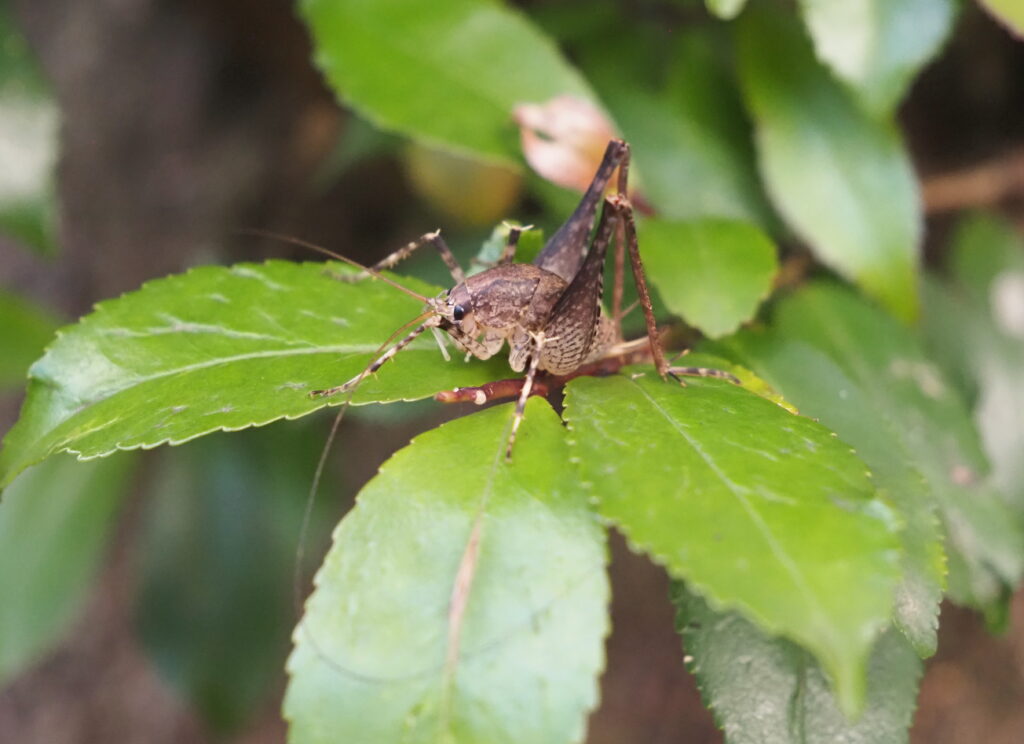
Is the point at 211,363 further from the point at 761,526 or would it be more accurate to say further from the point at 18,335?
the point at 18,335

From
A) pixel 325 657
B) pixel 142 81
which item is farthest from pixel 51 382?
pixel 142 81

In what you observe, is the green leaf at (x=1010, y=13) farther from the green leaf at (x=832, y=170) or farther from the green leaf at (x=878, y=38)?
the green leaf at (x=832, y=170)

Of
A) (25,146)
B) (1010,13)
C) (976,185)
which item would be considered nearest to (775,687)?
(1010,13)

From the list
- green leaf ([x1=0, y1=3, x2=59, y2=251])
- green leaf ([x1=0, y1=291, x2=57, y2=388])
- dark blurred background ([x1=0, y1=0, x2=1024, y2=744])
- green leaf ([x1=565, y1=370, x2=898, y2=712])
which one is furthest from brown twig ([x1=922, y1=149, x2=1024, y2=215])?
green leaf ([x1=0, y1=291, x2=57, y2=388])

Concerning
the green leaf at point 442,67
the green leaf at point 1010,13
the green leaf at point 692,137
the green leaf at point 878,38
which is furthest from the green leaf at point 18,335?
the green leaf at point 1010,13

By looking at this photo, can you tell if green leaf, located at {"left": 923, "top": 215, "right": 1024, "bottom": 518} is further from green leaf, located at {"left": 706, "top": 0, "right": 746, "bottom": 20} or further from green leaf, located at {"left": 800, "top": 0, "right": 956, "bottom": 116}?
green leaf, located at {"left": 706, "top": 0, "right": 746, "bottom": 20}

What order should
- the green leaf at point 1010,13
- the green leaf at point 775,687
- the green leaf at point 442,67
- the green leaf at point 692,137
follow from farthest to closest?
the green leaf at point 692,137
the green leaf at point 442,67
the green leaf at point 1010,13
the green leaf at point 775,687
